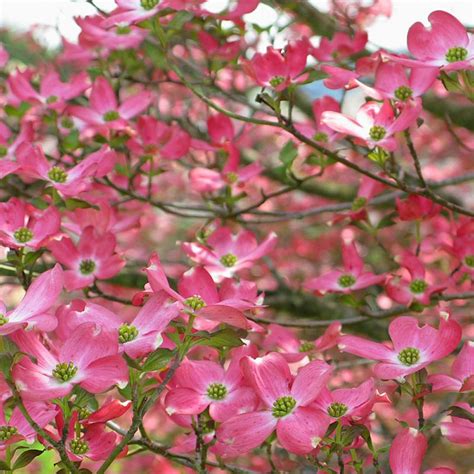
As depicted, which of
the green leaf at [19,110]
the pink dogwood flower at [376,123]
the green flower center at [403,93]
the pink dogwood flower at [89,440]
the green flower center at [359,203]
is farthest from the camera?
the green leaf at [19,110]

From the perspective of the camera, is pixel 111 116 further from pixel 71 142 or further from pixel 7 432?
pixel 7 432

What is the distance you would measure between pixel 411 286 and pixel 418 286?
2 cm

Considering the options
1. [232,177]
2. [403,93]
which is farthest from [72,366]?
[232,177]

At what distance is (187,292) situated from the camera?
3.51ft

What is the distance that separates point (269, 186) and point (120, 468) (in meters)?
1.40

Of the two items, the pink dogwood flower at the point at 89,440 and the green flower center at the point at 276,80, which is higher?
the green flower center at the point at 276,80

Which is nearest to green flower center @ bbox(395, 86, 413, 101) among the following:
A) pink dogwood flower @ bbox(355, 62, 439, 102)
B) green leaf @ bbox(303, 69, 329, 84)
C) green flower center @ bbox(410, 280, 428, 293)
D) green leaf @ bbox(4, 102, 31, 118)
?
pink dogwood flower @ bbox(355, 62, 439, 102)

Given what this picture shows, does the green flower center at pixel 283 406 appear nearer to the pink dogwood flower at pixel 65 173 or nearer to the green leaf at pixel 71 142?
the pink dogwood flower at pixel 65 173

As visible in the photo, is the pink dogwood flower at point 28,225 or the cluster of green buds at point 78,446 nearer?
the cluster of green buds at point 78,446

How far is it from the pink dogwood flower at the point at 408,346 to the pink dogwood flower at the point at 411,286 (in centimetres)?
32

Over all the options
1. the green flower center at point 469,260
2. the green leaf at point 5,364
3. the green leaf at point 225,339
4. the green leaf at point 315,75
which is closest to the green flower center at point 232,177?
the green leaf at point 315,75

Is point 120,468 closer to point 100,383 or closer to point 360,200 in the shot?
point 360,200

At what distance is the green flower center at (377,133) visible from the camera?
1205 millimetres

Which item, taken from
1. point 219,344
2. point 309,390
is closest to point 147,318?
point 219,344
